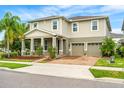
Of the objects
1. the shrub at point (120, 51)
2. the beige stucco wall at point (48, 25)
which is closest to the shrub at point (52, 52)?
the beige stucco wall at point (48, 25)

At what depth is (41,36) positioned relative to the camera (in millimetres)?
23203

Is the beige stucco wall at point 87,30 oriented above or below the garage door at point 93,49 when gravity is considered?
above

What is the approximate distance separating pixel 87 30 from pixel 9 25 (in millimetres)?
11372

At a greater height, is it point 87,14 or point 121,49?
point 87,14

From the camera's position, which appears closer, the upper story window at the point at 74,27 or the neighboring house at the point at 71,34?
the neighboring house at the point at 71,34

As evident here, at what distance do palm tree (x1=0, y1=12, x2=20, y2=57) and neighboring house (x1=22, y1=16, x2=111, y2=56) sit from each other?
1947mm

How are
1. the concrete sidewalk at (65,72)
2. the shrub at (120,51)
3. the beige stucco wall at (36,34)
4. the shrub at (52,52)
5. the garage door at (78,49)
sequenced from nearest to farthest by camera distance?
the concrete sidewalk at (65,72) < the shrub at (52,52) < the shrub at (120,51) < the beige stucco wall at (36,34) < the garage door at (78,49)

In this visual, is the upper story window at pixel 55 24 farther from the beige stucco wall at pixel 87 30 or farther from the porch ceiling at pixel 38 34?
the beige stucco wall at pixel 87 30

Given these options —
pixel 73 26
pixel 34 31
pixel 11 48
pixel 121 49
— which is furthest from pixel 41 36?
pixel 11 48

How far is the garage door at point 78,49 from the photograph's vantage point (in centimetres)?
2567

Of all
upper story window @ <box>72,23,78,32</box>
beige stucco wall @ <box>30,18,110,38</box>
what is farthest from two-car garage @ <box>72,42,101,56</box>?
upper story window @ <box>72,23,78,32</box>
